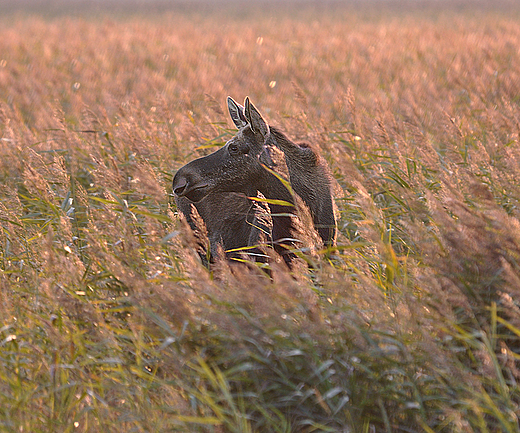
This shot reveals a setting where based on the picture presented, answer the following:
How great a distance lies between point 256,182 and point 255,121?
0.43 metres

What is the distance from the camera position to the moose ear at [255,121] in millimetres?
4093

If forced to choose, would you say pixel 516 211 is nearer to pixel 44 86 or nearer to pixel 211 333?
pixel 211 333

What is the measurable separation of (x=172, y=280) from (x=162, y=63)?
13.3 m

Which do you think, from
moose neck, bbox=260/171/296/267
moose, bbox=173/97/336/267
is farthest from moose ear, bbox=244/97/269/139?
moose neck, bbox=260/171/296/267

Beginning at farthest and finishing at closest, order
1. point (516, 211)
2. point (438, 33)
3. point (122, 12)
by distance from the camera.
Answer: point (122, 12) → point (438, 33) → point (516, 211)

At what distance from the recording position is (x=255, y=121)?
4.13m

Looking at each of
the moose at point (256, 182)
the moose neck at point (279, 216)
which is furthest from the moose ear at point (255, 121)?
the moose neck at point (279, 216)

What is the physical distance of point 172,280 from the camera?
3.37 metres

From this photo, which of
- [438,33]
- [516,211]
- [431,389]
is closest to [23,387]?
[431,389]

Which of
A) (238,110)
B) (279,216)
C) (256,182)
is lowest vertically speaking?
(279,216)

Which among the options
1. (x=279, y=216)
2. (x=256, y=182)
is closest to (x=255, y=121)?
(x=256, y=182)

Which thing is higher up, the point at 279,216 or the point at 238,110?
the point at 238,110

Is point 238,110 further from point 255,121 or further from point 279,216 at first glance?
point 279,216

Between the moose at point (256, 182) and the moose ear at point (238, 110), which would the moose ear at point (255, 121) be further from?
the moose ear at point (238, 110)
